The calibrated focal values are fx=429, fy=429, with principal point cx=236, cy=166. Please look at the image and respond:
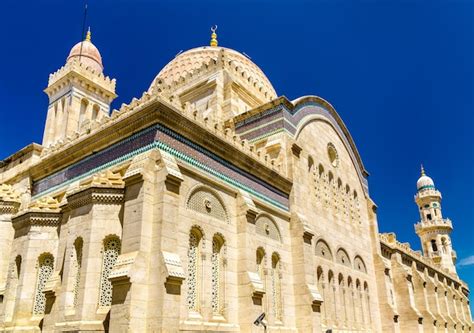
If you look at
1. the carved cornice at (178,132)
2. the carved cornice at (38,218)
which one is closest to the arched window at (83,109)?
the carved cornice at (178,132)

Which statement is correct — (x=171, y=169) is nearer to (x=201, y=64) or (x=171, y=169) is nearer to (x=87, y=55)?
(x=201, y=64)

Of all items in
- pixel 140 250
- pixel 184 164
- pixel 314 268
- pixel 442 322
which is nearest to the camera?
pixel 140 250

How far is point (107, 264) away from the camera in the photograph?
38.8 ft

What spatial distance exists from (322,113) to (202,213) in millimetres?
11898

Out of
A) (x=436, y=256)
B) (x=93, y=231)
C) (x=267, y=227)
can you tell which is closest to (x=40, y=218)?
(x=93, y=231)

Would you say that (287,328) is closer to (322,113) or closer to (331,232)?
(331,232)

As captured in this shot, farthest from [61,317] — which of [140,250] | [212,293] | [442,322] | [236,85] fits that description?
[442,322]

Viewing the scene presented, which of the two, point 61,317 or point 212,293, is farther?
point 212,293

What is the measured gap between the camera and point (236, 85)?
904 inches

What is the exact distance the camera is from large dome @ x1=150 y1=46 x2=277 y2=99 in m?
26.8

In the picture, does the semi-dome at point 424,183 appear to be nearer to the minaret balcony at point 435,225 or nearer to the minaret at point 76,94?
the minaret balcony at point 435,225

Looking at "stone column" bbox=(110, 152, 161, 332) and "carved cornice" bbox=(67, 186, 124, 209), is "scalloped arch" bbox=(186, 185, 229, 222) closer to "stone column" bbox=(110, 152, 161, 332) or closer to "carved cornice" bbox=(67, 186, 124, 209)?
"stone column" bbox=(110, 152, 161, 332)

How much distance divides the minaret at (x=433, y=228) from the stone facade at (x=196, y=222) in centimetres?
2440

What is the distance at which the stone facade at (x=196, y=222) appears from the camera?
37.2 ft
